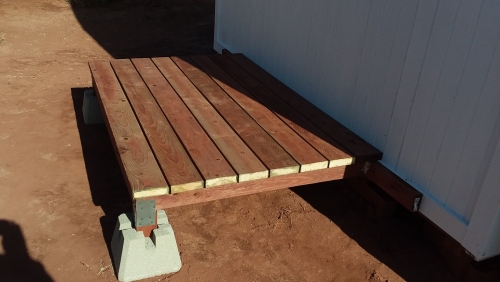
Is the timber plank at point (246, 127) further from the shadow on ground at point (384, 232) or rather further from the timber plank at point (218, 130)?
the shadow on ground at point (384, 232)

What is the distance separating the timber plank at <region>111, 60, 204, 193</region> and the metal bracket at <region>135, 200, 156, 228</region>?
15 cm

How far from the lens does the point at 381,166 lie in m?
3.17

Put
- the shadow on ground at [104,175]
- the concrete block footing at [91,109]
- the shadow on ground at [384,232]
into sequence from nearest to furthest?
the shadow on ground at [384,232] → the shadow on ground at [104,175] → the concrete block footing at [91,109]

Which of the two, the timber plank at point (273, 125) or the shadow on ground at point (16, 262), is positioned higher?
the timber plank at point (273, 125)

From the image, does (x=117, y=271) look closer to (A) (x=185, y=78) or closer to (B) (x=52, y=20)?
(A) (x=185, y=78)

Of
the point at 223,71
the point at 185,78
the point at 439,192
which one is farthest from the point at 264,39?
the point at 439,192

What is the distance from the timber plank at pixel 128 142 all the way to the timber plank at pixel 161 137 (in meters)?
0.04

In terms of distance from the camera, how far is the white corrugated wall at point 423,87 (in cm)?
246

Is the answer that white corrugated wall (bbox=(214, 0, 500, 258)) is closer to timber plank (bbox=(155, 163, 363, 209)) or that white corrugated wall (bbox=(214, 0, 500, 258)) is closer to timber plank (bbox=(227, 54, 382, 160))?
timber plank (bbox=(227, 54, 382, 160))

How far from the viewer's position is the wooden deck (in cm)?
276

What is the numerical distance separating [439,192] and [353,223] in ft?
2.41

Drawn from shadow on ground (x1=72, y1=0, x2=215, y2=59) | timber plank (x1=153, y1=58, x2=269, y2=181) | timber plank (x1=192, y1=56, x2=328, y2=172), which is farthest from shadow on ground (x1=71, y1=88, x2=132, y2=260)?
shadow on ground (x1=72, y1=0, x2=215, y2=59)

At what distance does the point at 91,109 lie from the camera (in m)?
4.50

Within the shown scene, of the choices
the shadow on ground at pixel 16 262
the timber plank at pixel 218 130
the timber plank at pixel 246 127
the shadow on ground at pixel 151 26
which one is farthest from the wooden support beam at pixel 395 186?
the shadow on ground at pixel 151 26
